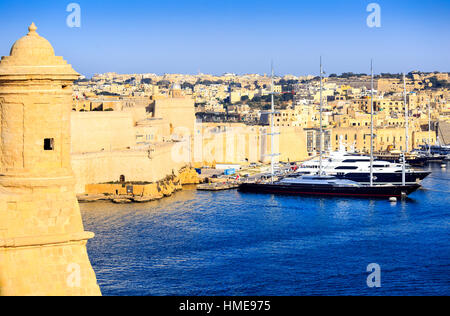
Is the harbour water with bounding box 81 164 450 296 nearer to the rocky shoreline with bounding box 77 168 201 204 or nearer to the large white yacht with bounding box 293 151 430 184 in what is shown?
the rocky shoreline with bounding box 77 168 201 204

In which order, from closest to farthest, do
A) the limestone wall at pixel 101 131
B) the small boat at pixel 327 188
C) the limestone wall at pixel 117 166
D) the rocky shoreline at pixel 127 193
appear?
the rocky shoreline at pixel 127 193 → the limestone wall at pixel 117 166 → the limestone wall at pixel 101 131 → the small boat at pixel 327 188

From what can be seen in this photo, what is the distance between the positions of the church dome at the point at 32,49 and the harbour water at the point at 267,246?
268 inches

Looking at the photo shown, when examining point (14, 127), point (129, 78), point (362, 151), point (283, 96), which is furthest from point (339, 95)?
point (14, 127)

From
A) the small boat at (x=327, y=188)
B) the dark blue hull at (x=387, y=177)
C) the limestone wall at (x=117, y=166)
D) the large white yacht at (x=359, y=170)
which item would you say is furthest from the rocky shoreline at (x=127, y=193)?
the dark blue hull at (x=387, y=177)

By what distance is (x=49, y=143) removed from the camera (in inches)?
122

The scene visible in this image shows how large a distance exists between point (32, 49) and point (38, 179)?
52 cm

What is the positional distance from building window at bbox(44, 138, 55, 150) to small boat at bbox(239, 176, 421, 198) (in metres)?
19.1

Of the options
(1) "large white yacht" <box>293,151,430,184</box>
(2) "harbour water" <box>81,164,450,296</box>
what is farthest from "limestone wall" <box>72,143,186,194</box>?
(1) "large white yacht" <box>293,151,430,184</box>

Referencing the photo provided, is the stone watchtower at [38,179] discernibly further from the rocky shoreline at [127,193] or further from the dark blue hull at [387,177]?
the dark blue hull at [387,177]

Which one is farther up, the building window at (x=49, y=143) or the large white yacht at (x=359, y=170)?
the building window at (x=49, y=143)

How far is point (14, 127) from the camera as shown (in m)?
3.08

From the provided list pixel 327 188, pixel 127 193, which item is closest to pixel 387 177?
pixel 327 188

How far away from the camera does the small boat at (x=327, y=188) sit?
853 inches
